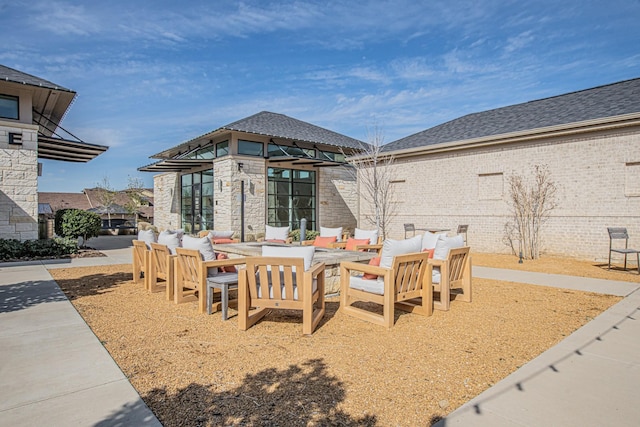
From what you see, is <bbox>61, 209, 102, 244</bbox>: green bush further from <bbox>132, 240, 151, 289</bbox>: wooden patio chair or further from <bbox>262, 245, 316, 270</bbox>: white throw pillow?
<bbox>262, 245, 316, 270</bbox>: white throw pillow

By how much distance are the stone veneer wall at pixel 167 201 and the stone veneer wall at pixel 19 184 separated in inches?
306

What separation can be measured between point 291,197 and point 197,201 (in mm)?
4525

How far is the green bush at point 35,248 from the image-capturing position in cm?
966

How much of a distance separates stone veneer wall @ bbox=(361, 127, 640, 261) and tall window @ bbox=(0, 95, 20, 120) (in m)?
13.1

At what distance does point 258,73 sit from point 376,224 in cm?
810

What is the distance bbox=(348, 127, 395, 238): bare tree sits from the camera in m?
14.8

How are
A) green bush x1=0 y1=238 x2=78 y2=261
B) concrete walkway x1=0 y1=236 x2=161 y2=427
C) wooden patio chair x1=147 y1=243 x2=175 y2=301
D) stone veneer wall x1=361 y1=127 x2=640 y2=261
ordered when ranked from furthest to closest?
green bush x1=0 y1=238 x2=78 y2=261
stone veneer wall x1=361 y1=127 x2=640 y2=261
wooden patio chair x1=147 y1=243 x2=175 y2=301
concrete walkway x1=0 y1=236 x2=161 y2=427

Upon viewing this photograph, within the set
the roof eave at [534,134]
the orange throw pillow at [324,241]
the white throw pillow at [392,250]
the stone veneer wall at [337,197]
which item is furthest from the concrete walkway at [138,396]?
the stone veneer wall at [337,197]

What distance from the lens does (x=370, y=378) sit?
2.94 m

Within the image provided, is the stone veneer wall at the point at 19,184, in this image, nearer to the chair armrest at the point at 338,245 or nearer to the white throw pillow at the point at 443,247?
the chair armrest at the point at 338,245

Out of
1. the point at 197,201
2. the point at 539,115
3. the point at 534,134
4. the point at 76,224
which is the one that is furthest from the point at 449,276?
the point at 197,201

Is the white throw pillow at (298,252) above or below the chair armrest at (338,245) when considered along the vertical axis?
above

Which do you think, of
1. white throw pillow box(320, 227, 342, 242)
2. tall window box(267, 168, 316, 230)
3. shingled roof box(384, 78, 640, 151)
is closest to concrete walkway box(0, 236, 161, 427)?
white throw pillow box(320, 227, 342, 242)

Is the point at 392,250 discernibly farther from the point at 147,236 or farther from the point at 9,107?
the point at 9,107
